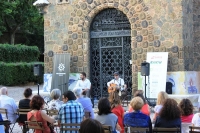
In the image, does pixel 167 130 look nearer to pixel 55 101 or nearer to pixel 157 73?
pixel 55 101

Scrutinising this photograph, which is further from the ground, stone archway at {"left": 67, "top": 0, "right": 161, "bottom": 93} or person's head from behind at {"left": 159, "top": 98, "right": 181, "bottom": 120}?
stone archway at {"left": 67, "top": 0, "right": 161, "bottom": 93}

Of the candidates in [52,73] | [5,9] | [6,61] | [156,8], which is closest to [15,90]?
[6,61]

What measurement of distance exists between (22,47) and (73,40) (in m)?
14.2

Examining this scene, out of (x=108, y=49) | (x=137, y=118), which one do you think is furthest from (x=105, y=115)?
(x=108, y=49)

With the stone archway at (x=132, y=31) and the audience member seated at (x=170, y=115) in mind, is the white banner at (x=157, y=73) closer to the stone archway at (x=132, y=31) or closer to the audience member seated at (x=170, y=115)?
the stone archway at (x=132, y=31)

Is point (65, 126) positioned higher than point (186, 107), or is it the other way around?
point (186, 107)

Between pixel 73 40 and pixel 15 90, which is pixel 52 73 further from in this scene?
pixel 15 90

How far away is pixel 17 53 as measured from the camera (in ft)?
93.9

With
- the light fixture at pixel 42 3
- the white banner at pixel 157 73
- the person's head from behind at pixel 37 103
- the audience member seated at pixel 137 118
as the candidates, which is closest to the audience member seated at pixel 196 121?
the audience member seated at pixel 137 118

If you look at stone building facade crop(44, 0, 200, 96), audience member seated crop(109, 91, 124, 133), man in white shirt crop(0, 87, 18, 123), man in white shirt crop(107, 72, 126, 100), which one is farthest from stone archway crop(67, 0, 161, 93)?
audience member seated crop(109, 91, 124, 133)

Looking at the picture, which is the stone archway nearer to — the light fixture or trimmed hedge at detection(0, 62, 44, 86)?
the light fixture

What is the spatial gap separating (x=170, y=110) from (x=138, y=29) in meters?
8.48

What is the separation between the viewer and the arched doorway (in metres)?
14.9

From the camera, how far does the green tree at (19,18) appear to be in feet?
96.3
